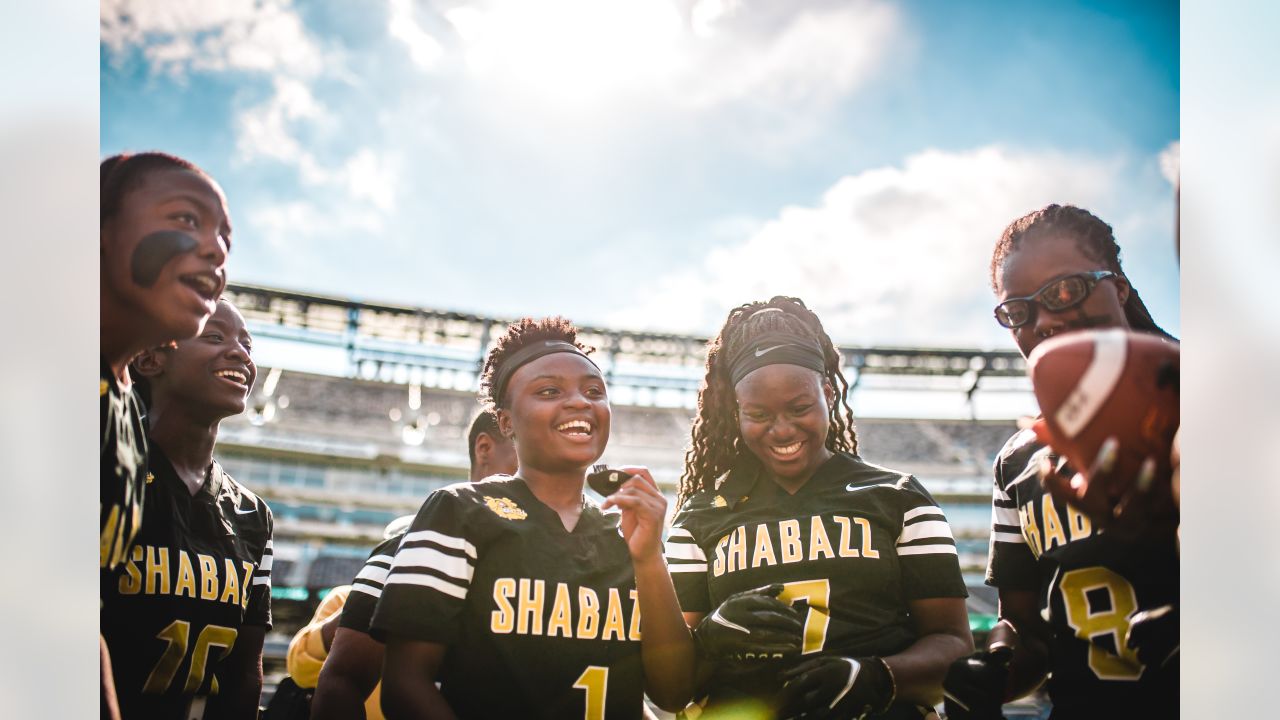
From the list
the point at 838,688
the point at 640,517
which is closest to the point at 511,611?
the point at 640,517

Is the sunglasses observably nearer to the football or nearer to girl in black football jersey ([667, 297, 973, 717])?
the football

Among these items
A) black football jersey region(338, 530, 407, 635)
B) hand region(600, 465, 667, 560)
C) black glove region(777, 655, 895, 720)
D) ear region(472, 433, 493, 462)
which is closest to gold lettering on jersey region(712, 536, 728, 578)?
hand region(600, 465, 667, 560)

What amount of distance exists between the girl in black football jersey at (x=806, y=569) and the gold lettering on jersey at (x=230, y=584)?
4.48ft

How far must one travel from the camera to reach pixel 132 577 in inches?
83.4

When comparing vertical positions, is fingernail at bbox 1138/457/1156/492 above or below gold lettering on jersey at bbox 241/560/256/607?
above

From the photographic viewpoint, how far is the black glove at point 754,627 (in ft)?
6.58

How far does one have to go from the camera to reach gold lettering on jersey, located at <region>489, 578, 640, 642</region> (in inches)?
79.9

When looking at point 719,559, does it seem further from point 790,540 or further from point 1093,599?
point 1093,599

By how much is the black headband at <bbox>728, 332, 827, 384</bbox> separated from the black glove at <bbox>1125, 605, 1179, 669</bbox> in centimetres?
104

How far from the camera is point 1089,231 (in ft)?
6.85

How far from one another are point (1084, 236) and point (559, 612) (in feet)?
5.68

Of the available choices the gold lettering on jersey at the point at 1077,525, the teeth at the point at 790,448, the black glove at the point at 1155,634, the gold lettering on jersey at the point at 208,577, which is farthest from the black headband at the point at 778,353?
the gold lettering on jersey at the point at 208,577
